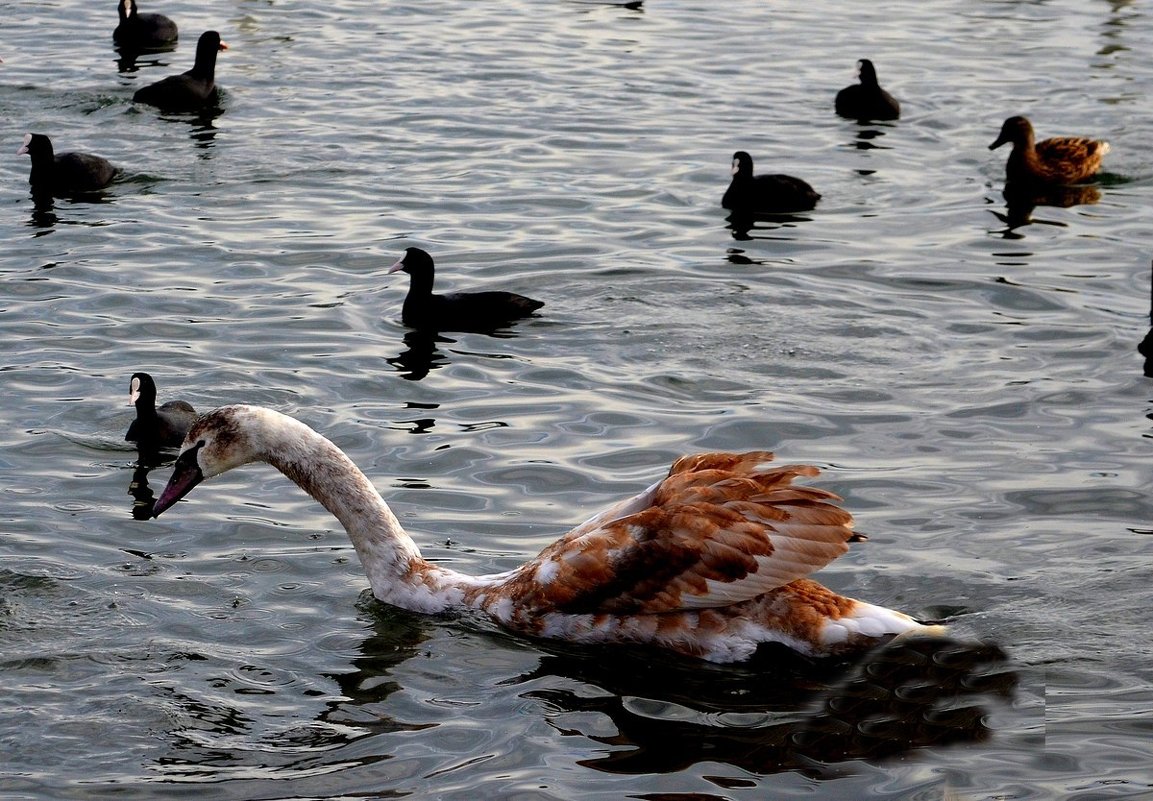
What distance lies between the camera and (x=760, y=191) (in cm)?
1680

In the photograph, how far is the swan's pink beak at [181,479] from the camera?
9.41m

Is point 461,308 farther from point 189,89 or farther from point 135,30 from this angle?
point 135,30

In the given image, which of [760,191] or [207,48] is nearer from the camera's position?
[760,191]

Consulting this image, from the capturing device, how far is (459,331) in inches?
546

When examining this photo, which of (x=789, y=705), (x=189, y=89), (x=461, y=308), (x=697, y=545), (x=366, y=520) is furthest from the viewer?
(x=189, y=89)

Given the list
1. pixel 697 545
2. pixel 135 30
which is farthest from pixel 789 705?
pixel 135 30

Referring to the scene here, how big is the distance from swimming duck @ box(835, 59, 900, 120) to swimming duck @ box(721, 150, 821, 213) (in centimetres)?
363

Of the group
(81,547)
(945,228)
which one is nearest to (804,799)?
(81,547)

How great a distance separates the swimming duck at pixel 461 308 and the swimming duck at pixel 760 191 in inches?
142

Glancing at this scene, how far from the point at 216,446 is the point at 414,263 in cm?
521

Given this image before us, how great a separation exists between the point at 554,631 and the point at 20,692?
2547 mm

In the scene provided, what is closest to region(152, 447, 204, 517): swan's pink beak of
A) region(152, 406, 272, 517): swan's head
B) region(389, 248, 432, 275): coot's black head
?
region(152, 406, 272, 517): swan's head

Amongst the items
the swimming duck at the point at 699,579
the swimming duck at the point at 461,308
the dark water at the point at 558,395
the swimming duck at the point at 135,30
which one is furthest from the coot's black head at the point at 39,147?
the swimming duck at the point at 699,579

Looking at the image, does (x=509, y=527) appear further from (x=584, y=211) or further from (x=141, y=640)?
(x=584, y=211)
